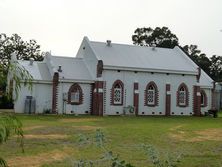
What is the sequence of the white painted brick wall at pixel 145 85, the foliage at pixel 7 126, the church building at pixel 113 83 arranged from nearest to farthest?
the foliage at pixel 7 126
the church building at pixel 113 83
the white painted brick wall at pixel 145 85

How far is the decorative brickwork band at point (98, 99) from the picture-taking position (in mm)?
47312

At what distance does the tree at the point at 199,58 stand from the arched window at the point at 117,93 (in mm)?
49853

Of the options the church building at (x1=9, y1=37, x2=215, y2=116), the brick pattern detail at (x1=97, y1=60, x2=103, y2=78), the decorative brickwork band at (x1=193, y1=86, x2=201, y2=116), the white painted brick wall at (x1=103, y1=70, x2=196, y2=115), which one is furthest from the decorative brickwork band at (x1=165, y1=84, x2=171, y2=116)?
the brick pattern detail at (x1=97, y1=60, x2=103, y2=78)

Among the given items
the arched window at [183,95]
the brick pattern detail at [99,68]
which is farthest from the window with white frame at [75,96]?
the arched window at [183,95]

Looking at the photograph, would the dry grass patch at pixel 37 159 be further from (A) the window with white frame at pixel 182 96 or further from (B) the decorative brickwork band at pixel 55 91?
(A) the window with white frame at pixel 182 96

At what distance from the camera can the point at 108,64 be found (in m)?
47.8

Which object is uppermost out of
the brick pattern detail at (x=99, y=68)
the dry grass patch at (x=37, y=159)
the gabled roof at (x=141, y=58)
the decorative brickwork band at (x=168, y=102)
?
the gabled roof at (x=141, y=58)

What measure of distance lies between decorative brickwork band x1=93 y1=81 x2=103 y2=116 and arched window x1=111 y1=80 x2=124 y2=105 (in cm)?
183

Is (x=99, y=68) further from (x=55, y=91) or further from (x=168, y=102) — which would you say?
(x=168, y=102)

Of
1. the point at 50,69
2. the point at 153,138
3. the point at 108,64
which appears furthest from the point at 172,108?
the point at 153,138

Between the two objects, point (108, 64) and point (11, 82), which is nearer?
point (11, 82)

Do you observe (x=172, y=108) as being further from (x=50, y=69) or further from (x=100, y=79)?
(x=50, y=69)

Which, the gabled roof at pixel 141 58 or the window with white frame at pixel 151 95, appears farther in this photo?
the window with white frame at pixel 151 95

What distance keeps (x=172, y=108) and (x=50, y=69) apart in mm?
15135
